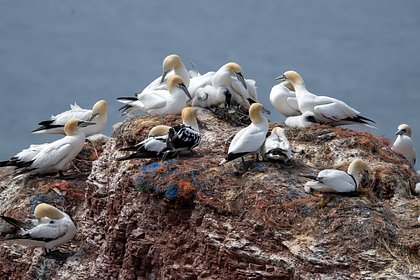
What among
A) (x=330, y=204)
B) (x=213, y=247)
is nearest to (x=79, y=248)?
(x=213, y=247)

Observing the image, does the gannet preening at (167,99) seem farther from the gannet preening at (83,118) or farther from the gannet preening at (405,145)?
the gannet preening at (405,145)

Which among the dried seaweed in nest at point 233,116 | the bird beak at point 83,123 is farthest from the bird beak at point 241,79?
the bird beak at point 83,123

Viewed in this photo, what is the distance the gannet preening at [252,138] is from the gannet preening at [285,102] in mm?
2730

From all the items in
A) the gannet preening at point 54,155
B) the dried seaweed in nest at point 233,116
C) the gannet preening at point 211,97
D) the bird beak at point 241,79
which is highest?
the bird beak at point 241,79

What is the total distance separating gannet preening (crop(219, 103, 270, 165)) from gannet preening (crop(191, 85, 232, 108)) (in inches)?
89.9

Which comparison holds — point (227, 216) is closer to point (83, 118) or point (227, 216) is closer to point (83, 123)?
point (83, 123)

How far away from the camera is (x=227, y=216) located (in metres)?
15.2

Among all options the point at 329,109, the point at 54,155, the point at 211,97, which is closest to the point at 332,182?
the point at 329,109

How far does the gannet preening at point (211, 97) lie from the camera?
1869 centimetres

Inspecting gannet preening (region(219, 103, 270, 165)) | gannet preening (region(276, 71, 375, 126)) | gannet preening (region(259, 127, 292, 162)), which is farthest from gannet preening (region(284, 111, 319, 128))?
gannet preening (region(259, 127, 292, 162))

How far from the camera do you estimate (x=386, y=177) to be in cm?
1598

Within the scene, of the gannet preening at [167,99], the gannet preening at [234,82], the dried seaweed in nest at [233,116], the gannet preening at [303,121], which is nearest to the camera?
the gannet preening at [303,121]

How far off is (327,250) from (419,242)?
109 centimetres

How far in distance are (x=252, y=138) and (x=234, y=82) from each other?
3417mm
